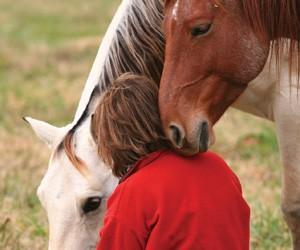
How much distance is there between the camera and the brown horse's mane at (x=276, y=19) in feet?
12.3

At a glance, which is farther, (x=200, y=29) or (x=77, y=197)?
(x=77, y=197)

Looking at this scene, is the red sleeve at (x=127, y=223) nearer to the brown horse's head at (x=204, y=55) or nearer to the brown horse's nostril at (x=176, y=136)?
the brown horse's nostril at (x=176, y=136)

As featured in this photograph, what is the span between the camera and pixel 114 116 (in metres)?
3.54

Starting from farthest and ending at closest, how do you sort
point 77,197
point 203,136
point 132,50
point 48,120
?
point 48,120 < point 132,50 < point 77,197 < point 203,136

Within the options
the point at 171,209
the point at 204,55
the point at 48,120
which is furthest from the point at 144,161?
the point at 48,120

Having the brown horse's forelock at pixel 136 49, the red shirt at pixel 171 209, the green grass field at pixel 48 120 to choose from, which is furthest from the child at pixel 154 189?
the green grass field at pixel 48 120

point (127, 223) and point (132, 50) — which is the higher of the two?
point (132, 50)

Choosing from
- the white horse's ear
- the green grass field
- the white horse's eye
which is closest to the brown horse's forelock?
the white horse's ear

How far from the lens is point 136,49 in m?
4.26

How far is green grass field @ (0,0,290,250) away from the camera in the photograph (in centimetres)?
568

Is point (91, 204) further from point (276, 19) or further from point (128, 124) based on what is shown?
point (276, 19)

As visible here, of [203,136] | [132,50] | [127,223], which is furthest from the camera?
[132,50]

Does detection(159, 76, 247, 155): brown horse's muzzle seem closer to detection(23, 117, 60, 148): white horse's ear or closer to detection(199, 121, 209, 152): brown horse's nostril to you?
detection(199, 121, 209, 152): brown horse's nostril

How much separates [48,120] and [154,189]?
5816 millimetres
